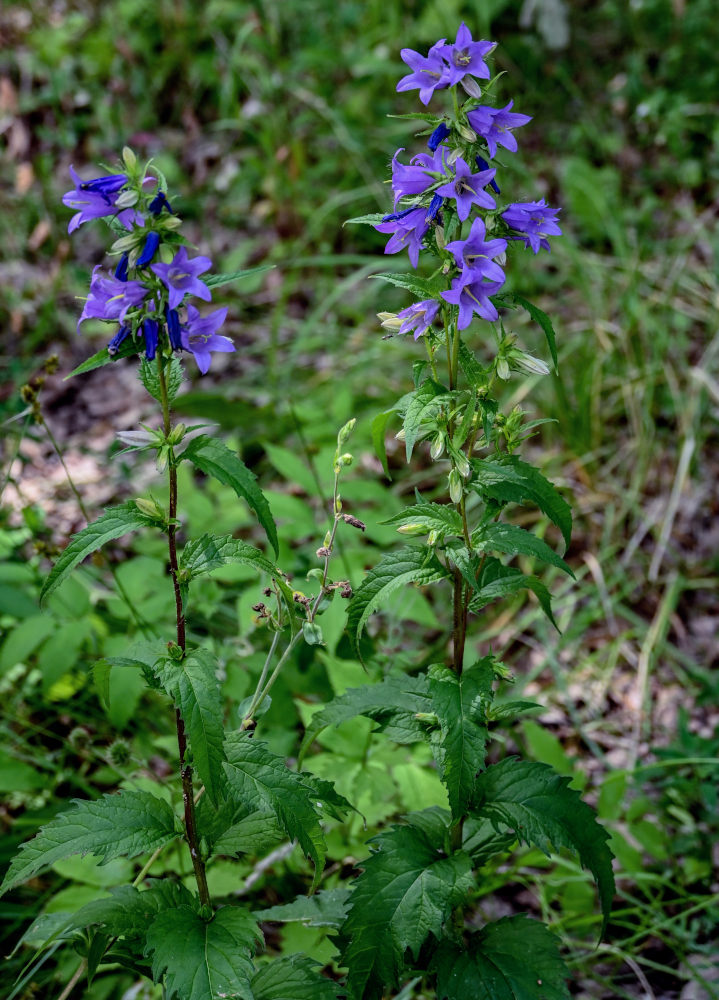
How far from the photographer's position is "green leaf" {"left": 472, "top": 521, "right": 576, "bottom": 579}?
1417 millimetres

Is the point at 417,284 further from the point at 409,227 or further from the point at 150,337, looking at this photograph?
the point at 150,337

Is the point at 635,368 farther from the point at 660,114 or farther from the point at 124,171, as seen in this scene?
the point at 124,171

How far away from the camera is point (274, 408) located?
3.57 m

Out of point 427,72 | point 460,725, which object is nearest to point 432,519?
point 460,725

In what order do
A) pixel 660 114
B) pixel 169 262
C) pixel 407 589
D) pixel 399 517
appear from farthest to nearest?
pixel 660 114 < pixel 407 589 < pixel 399 517 < pixel 169 262

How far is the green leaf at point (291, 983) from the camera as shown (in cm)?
146

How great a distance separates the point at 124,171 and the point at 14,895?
189 cm

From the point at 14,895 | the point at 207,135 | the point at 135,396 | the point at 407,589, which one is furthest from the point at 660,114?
the point at 14,895

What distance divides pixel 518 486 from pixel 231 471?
494 millimetres

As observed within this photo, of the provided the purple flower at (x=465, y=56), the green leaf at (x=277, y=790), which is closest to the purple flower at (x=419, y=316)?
the purple flower at (x=465, y=56)

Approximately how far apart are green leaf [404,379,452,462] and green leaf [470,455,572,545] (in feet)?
0.46

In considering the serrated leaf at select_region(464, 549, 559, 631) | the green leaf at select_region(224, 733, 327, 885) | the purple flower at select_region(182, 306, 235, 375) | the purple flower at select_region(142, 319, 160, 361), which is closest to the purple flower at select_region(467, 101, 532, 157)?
the purple flower at select_region(182, 306, 235, 375)

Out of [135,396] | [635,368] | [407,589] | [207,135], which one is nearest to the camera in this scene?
[407,589]

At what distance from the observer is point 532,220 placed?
4.58 ft
